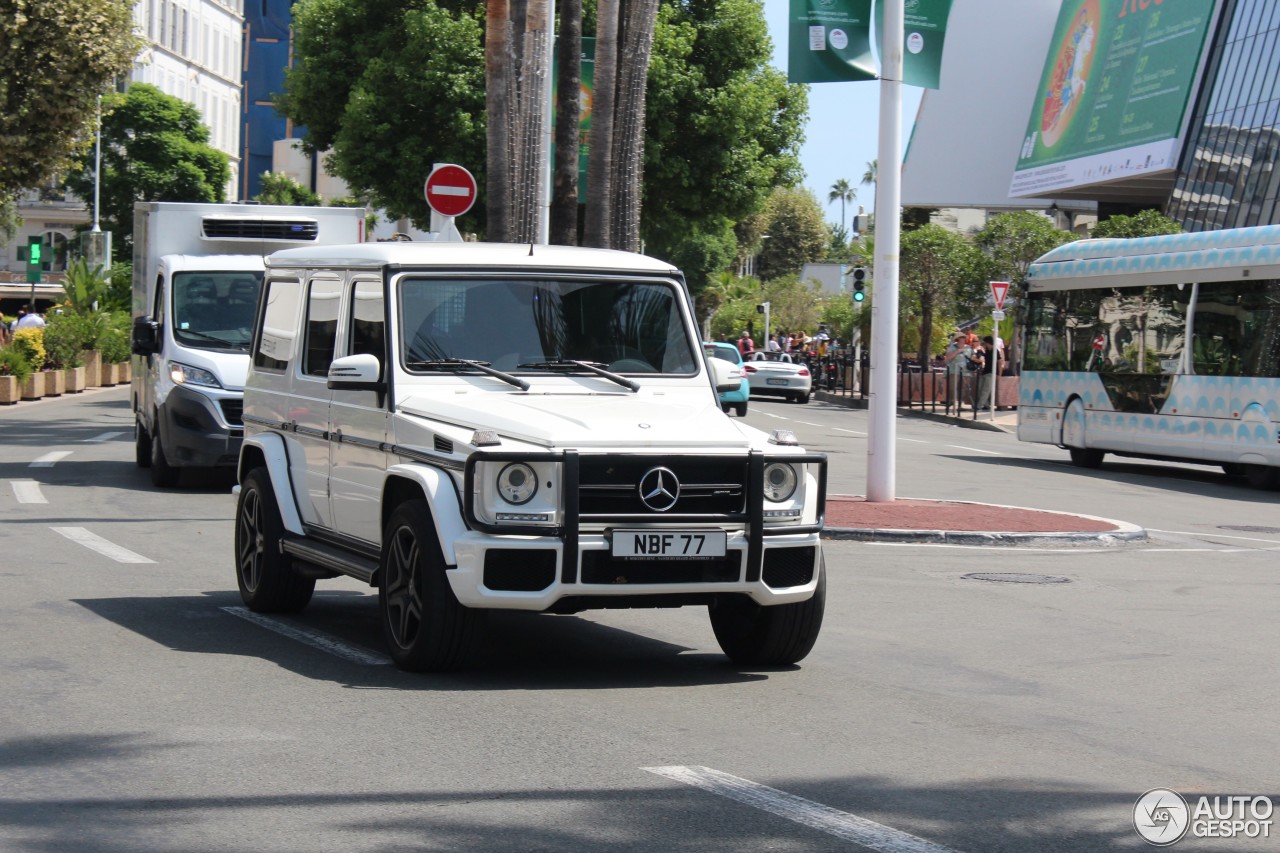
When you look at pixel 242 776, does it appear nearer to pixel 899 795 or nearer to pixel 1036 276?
pixel 899 795

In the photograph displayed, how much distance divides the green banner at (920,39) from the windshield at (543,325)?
26.8 ft

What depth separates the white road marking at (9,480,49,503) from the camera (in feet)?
53.8

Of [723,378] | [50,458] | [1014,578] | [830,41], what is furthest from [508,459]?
[50,458]

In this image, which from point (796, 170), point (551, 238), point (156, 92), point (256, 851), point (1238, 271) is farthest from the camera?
point (156, 92)

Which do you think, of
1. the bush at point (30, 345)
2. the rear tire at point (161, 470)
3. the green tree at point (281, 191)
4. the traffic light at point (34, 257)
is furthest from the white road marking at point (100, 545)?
the green tree at point (281, 191)

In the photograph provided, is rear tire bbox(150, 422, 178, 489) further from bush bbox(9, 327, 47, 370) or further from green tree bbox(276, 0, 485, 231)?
green tree bbox(276, 0, 485, 231)

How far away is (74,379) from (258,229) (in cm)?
2070

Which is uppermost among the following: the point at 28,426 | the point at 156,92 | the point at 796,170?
the point at 156,92

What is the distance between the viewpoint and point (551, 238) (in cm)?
2772

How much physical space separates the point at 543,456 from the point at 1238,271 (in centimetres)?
1840

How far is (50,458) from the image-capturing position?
69.0 feet

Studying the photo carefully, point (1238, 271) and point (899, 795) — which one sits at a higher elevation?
point (1238, 271)

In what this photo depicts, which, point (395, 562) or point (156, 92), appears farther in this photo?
point (156, 92)

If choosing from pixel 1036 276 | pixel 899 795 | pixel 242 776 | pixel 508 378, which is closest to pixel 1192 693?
pixel 899 795
